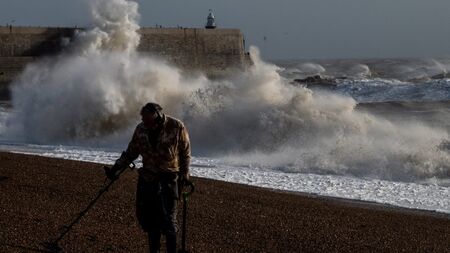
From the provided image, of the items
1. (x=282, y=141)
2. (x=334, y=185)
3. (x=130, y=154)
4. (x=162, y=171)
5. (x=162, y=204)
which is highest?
(x=130, y=154)

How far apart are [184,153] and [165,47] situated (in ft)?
119

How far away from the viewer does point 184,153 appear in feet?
18.5

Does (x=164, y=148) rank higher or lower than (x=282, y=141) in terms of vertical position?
higher

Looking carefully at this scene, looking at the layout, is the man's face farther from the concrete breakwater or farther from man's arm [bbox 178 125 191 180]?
the concrete breakwater

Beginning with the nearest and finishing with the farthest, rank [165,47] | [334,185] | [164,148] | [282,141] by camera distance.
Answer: [164,148] → [334,185] → [282,141] → [165,47]

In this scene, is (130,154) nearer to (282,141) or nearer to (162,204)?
(162,204)

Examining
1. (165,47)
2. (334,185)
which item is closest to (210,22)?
(165,47)

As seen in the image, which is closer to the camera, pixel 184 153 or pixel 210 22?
pixel 184 153

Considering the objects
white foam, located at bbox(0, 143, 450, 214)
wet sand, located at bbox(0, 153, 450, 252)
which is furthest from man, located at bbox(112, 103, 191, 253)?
white foam, located at bbox(0, 143, 450, 214)

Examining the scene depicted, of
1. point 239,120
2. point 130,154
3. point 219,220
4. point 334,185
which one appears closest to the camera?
point 130,154

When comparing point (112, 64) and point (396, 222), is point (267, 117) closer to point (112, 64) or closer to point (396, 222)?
point (112, 64)

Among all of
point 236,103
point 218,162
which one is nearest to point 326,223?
point 218,162

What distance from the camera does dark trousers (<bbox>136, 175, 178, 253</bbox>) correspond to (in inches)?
221

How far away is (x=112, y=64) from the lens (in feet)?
82.8
